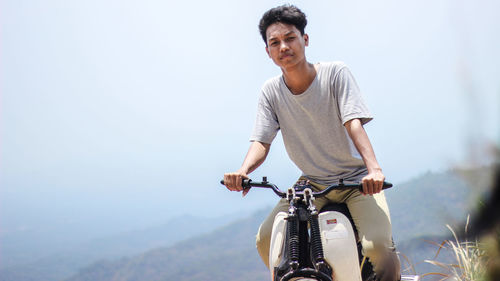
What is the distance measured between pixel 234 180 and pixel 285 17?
1.13 metres

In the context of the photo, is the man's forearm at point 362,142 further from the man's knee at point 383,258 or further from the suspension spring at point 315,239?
the suspension spring at point 315,239

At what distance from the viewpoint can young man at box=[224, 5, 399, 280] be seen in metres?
2.83

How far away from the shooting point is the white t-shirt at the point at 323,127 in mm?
3031

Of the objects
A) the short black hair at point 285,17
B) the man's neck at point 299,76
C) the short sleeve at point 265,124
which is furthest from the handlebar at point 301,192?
the short black hair at point 285,17

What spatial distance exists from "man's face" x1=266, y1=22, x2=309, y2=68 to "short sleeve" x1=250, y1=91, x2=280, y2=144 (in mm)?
381

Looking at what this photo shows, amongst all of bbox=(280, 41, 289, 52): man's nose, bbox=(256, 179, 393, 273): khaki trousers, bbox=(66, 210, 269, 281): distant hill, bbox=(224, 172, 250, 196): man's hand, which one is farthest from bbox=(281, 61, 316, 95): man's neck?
bbox=(66, 210, 269, 281): distant hill

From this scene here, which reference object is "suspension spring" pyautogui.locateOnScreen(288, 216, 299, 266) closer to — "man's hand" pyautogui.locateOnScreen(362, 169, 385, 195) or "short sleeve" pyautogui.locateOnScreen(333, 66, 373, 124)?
"man's hand" pyautogui.locateOnScreen(362, 169, 385, 195)

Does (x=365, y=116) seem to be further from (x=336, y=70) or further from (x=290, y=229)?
(x=290, y=229)

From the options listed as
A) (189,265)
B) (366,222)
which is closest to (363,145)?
(366,222)

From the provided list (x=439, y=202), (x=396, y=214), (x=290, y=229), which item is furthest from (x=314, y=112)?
(x=396, y=214)

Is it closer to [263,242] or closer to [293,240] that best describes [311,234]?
[293,240]

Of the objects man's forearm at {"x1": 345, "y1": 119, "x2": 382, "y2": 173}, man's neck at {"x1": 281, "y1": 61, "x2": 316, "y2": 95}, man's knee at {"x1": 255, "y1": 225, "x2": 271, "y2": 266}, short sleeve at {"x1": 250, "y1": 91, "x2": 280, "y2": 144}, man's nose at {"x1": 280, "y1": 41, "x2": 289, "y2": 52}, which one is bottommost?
man's knee at {"x1": 255, "y1": 225, "x2": 271, "y2": 266}

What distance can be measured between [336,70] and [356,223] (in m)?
1.03

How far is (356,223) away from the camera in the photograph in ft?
9.02
